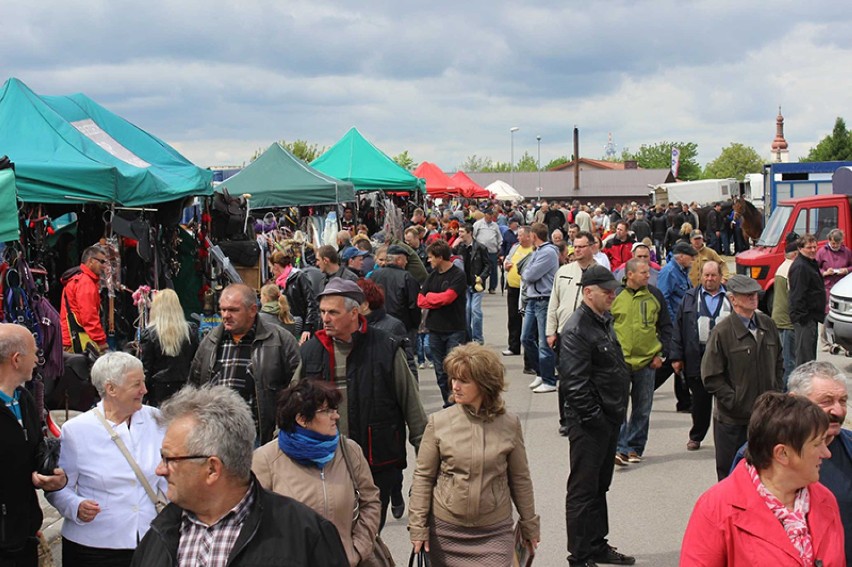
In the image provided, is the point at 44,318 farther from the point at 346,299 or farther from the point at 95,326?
the point at 346,299

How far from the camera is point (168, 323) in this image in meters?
6.78

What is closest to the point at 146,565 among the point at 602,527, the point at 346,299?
the point at 346,299

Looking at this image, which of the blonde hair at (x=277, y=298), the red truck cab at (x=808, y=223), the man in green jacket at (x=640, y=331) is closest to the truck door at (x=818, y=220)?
the red truck cab at (x=808, y=223)

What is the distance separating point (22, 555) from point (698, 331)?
20.1ft

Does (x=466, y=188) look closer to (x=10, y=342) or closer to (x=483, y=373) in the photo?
(x=483, y=373)

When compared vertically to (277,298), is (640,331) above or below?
below

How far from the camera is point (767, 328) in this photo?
21.2 feet

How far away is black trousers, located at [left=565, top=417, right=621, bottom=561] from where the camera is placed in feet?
19.0

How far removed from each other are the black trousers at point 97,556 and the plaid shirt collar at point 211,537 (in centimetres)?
187

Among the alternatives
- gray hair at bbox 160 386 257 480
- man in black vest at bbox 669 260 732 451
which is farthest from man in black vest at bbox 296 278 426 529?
man in black vest at bbox 669 260 732 451

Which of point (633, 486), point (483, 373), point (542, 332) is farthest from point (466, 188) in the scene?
point (483, 373)

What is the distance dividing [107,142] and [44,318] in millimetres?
3875

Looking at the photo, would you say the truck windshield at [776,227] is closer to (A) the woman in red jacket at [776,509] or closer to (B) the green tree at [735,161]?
(A) the woman in red jacket at [776,509]

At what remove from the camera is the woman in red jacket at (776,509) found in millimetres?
3160
